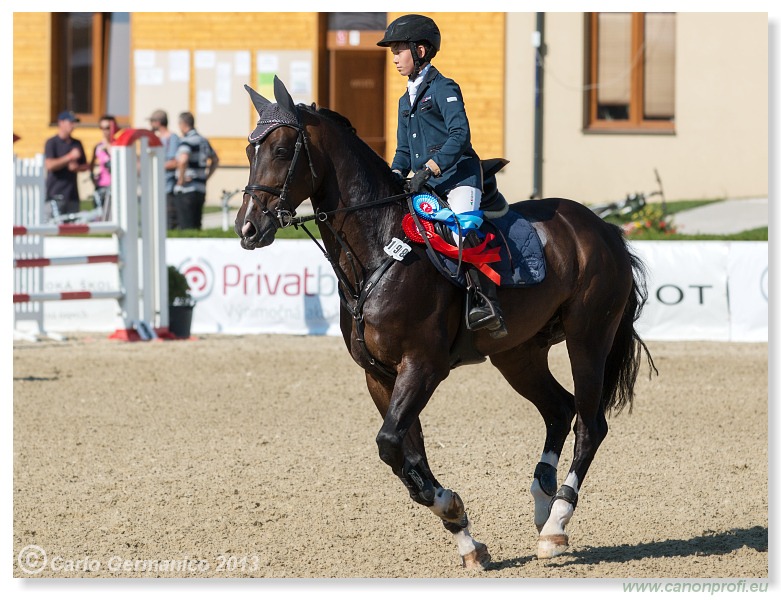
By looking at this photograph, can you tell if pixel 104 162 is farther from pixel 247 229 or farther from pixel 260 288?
pixel 247 229

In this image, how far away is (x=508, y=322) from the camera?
19.3 ft

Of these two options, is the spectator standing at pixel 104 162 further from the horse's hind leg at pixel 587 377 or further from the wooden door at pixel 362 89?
the horse's hind leg at pixel 587 377

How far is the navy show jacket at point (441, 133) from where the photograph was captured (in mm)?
5547

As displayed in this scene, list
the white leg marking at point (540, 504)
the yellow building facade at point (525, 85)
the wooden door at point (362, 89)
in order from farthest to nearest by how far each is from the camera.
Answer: the wooden door at point (362, 89)
the yellow building facade at point (525, 85)
the white leg marking at point (540, 504)

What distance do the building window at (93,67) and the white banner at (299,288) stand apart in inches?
336

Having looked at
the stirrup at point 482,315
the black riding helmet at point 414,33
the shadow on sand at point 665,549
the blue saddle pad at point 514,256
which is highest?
the black riding helmet at point 414,33

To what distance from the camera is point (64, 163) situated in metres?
16.3

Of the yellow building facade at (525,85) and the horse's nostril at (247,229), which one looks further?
the yellow building facade at (525,85)

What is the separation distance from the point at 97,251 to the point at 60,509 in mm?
8389

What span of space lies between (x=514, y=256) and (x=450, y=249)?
398 millimetres

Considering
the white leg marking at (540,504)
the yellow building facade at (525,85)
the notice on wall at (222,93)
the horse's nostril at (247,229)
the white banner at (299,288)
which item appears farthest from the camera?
the notice on wall at (222,93)

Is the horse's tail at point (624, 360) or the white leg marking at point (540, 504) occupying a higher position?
the horse's tail at point (624, 360)

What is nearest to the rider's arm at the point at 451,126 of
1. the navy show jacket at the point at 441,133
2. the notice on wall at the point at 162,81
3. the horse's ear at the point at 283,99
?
the navy show jacket at the point at 441,133

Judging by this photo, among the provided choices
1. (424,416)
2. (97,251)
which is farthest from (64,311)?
(424,416)
